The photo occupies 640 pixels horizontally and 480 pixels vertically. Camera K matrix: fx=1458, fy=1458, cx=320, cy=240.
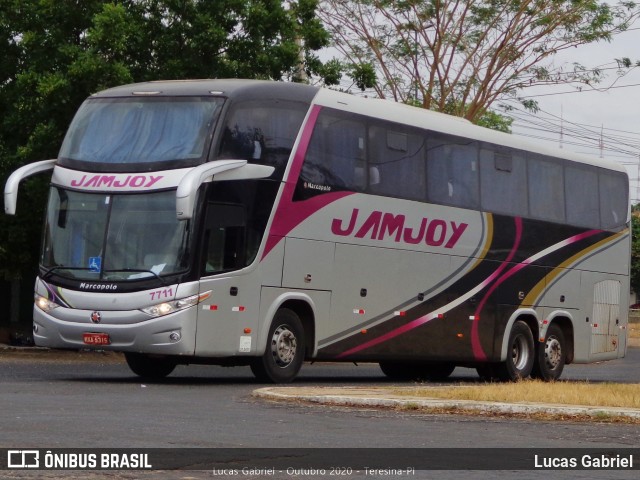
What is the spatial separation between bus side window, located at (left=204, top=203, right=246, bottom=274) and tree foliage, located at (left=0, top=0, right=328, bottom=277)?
9758mm

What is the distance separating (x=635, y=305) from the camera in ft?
376

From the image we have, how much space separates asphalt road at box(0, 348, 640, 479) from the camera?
35.8ft

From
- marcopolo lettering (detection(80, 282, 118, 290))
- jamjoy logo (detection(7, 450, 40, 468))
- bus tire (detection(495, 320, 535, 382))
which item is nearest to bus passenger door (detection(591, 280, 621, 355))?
bus tire (detection(495, 320, 535, 382))

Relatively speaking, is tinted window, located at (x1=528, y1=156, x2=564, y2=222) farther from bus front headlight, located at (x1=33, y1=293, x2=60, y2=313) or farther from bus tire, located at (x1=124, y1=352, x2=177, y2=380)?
bus front headlight, located at (x1=33, y1=293, x2=60, y2=313)

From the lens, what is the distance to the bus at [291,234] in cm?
1892

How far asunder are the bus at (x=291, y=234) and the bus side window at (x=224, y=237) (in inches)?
1.0

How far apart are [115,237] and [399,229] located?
500 centimetres

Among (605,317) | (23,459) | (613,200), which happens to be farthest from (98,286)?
(613,200)

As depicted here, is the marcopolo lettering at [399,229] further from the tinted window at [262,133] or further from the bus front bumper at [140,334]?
the bus front bumper at [140,334]

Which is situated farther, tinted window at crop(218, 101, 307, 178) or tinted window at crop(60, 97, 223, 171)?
tinted window at crop(218, 101, 307, 178)

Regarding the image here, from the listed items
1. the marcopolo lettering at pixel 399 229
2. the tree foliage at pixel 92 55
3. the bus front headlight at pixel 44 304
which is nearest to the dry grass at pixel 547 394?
the marcopolo lettering at pixel 399 229

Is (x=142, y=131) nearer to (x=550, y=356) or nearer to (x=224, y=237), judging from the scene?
(x=224, y=237)

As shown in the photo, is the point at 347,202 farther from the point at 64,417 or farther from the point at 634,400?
the point at 64,417

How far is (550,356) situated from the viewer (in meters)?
25.9
